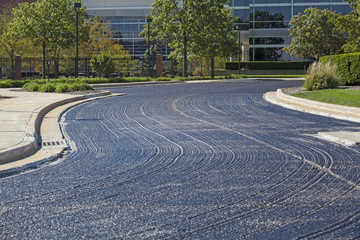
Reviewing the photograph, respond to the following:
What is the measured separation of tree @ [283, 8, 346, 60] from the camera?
56031 millimetres

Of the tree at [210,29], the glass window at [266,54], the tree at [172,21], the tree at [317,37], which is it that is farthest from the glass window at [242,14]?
the tree at [172,21]

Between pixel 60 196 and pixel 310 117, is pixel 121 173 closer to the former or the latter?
pixel 60 196

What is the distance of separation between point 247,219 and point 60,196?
86.7 inches

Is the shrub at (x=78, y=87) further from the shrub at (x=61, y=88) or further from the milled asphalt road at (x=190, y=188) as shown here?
the milled asphalt road at (x=190, y=188)

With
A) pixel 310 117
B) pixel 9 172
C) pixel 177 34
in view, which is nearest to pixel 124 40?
pixel 177 34

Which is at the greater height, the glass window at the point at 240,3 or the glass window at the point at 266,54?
the glass window at the point at 240,3

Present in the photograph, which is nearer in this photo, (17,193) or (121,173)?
(17,193)

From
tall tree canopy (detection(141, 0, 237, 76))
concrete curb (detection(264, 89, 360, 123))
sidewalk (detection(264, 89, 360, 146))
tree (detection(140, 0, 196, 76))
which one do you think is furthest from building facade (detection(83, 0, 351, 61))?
sidewalk (detection(264, 89, 360, 146))

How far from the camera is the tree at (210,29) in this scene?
4850cm

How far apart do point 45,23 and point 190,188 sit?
41.4 metres

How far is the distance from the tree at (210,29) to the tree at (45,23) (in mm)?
12374

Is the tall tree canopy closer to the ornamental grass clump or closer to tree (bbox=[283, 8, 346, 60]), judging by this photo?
tree (bbox=[283, 8, 346, 60])

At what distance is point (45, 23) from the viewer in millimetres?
44250

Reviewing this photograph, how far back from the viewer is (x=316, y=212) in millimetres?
4922
